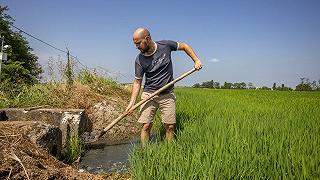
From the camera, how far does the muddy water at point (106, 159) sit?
425 cm

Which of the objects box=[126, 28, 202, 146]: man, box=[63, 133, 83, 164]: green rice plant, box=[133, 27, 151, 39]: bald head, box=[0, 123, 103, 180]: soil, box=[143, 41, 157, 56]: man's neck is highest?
box=[133, 27, 151, 39]: bald head

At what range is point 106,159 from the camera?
15.7ft

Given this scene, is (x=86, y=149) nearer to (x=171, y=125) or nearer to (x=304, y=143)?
(x=171, y=125)

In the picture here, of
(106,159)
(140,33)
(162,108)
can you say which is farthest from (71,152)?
(140,33)

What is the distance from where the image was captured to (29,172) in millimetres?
2926

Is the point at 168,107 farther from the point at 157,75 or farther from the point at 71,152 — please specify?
the point at 71,152

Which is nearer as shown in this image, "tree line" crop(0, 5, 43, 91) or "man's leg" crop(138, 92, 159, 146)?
"man's leg" crop(138, 92, 159, 146)

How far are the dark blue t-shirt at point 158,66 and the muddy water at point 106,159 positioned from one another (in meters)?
0.87

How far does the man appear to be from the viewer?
425cm

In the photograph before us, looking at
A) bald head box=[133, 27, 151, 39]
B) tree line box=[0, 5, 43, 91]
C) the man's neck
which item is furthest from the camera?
tree line box=[0, 5, 43, 91]

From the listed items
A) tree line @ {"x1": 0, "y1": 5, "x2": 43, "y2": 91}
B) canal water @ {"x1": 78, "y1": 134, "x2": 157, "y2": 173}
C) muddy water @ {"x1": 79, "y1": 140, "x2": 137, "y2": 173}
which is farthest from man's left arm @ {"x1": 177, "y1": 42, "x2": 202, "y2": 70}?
tree line @ {"x1": 0, "y1": 5, "x2": 43, "y2": 91}

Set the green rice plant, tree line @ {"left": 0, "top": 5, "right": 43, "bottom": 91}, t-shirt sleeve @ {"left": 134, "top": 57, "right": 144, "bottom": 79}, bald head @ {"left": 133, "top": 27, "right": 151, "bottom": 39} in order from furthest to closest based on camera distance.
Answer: tree line @ {"left": 0, "top": 5, "right": 43, "bottom": 91}, the green rice plant, t-shirt sleeve @ {"left": 134, "top": 57, "right": 144, "bottom": 79}, bald head @ {"left": 133, "top": 27, "right": 151, "bottom": 39}

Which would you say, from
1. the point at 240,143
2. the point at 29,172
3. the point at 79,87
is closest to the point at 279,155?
the point at 240,143

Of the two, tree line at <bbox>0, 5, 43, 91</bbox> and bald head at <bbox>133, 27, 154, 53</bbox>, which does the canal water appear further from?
tree line at <bbox>0, 5, 43, 91</bbox>
